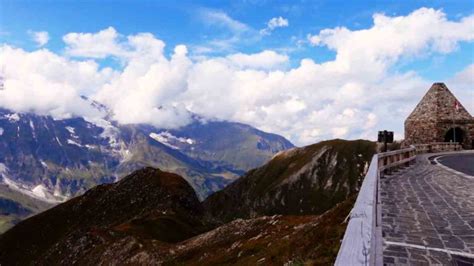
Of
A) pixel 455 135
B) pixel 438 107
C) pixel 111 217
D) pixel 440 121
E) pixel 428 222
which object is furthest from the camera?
pixel 111 217

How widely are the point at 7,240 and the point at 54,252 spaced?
159 feet

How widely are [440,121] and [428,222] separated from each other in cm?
5135

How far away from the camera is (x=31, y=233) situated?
118m

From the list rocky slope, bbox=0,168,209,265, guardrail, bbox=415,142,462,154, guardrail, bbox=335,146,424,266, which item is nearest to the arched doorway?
guardrail, bbox=415,142,462,154

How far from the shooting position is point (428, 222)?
1420 cm

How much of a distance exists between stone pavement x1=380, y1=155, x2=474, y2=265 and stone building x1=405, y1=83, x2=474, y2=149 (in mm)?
38462

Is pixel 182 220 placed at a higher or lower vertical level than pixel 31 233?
higher

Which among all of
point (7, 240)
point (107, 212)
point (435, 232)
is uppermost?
point (435, 232)

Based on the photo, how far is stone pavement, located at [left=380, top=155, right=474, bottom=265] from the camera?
10297mm

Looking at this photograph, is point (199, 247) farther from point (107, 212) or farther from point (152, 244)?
point (107, 212)

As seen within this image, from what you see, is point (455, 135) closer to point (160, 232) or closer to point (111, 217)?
point (160, 232)

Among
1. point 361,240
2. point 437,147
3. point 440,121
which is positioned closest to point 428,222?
point 361,240

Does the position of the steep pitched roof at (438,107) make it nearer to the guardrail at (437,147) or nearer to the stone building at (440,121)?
the stone building at (440,121)

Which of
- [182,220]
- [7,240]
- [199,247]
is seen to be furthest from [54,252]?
[7,240]
